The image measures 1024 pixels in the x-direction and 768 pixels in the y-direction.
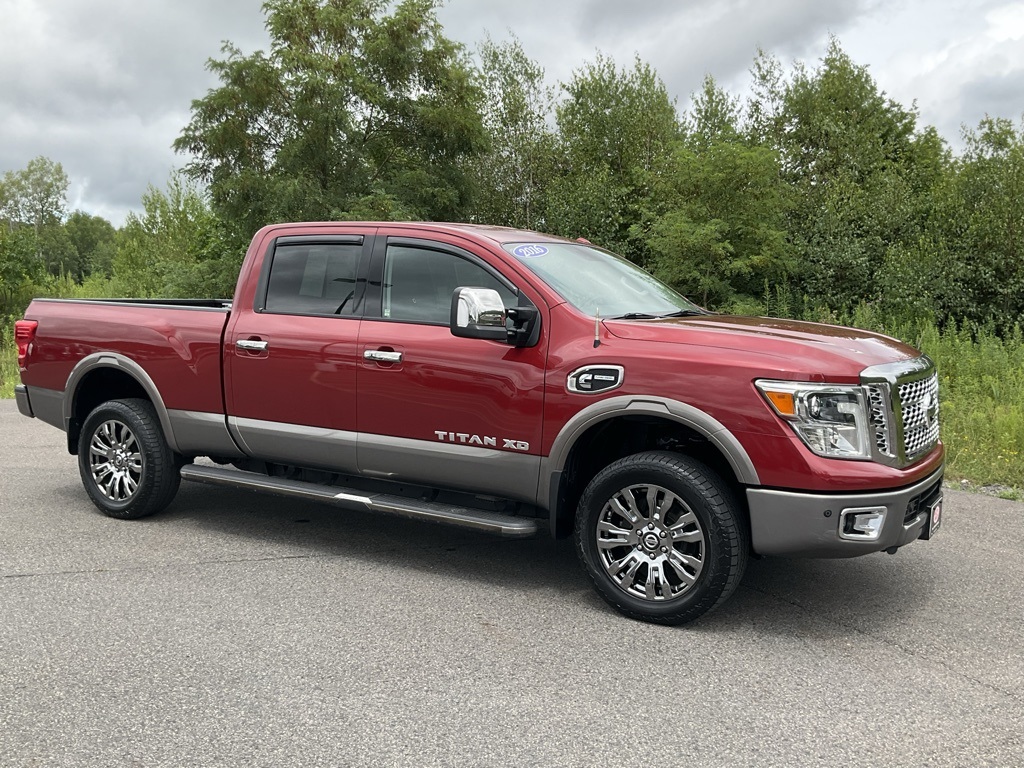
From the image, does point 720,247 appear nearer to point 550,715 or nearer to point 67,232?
point 550,715

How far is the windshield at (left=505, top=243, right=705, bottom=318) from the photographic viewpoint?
507 cm

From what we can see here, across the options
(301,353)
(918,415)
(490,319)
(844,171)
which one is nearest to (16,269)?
(844,171)

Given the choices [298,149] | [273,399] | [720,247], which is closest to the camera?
[273,399]

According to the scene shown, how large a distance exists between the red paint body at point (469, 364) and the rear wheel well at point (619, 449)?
7.5 inches

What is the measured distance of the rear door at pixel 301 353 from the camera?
17.8ft

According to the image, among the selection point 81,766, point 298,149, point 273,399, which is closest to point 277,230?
point 273,399

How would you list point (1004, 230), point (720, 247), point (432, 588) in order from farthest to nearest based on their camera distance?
point (1004, 230) < point (720, 247) < point (432, 588)

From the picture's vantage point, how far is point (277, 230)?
19.9 feet

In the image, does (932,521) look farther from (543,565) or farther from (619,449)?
(543,565)

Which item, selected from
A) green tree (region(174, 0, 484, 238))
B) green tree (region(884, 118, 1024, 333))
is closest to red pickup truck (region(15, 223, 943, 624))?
green tree (region(884, 118, 1024, 333))

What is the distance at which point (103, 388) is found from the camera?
22.4ft

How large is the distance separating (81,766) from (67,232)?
123 m

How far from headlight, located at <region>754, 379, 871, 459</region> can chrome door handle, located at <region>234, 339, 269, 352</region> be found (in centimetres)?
309

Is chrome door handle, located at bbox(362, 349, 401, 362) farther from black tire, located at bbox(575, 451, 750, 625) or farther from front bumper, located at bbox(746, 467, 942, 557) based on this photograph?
front bumper, located at bbox(746, 467, 942, 557)
